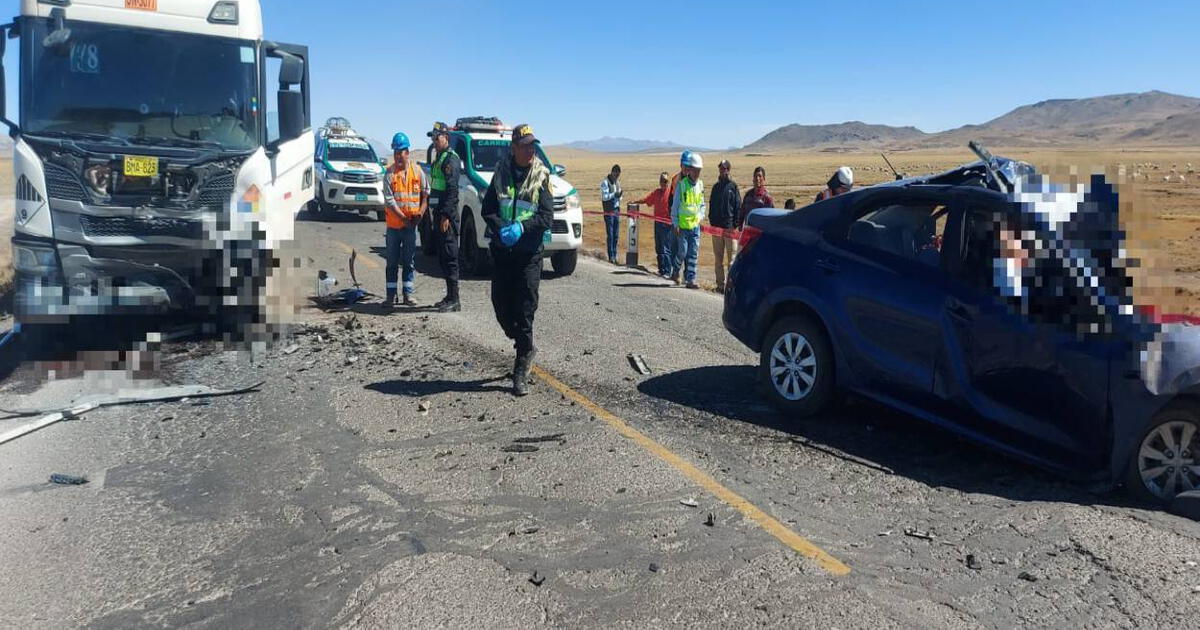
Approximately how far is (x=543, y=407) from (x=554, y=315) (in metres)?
3.78

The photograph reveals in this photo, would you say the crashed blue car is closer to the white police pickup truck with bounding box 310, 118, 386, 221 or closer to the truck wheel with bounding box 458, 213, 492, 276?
the truck wheel with bounding box 458, 213, 492, 276

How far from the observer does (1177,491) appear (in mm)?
4844

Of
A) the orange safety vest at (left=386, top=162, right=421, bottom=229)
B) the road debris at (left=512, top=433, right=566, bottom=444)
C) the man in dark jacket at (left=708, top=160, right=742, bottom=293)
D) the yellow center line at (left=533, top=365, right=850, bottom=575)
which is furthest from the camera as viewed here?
the man in dark jacket at (left=708, top=160, right=742, bottom=293)

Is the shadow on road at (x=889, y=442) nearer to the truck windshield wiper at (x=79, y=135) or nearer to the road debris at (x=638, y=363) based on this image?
the road debris at (x=638, y=363)

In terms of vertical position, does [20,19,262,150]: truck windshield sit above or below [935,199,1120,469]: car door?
above

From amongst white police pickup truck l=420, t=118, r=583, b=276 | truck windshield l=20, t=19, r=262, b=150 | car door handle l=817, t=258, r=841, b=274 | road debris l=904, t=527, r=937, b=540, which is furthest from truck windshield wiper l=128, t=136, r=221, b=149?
road debris l=904, t=527, r=937, b=540

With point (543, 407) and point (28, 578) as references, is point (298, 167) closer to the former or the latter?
point (543, 407)

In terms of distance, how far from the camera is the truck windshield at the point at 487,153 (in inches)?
546

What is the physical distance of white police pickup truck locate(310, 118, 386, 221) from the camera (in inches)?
852

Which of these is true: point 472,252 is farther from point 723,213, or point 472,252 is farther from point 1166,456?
point 1166,456

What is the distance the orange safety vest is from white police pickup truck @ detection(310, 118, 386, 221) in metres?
11.3

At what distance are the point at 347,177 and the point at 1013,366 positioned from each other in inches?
740

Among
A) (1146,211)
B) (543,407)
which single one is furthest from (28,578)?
(1146,211)

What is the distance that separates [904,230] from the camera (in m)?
6.02
